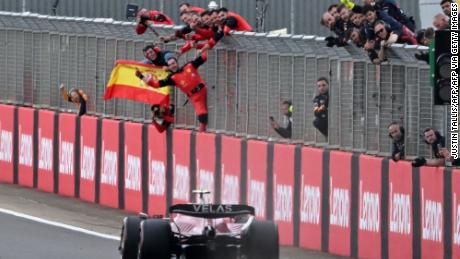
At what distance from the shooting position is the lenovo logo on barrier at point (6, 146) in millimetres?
26547

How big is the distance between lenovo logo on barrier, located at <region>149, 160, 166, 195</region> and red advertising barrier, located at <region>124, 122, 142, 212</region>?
301 millimetres

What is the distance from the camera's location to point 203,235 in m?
14.6

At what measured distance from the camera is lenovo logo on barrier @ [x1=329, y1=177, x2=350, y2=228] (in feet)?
62.1

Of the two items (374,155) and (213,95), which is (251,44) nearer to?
(213,95)

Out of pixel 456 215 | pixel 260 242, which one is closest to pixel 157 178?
pixel 456 215

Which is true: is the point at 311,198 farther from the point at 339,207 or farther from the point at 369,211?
the point at 369,211

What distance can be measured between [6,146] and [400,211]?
10.4 metres

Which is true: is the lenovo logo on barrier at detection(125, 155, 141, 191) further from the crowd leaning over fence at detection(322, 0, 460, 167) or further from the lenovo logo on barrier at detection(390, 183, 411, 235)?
the lenovo logo on barrier at detection(390, 183, 411, 235)

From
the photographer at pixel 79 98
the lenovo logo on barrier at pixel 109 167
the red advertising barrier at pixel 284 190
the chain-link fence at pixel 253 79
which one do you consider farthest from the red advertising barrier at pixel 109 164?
the red advertising barrier at pixel 284 190

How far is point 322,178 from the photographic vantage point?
63.9 ft

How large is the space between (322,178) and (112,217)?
15.1 feet

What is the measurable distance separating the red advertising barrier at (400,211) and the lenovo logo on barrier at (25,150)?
9.33 m

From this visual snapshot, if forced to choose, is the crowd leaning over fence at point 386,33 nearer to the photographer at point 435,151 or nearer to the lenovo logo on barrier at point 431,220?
the photographer at point 435,151

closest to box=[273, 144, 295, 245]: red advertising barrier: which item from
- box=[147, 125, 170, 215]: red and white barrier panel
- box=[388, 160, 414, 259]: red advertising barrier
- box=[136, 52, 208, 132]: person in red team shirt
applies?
box=[136, 52, 208, 132]: person in red team shirt
